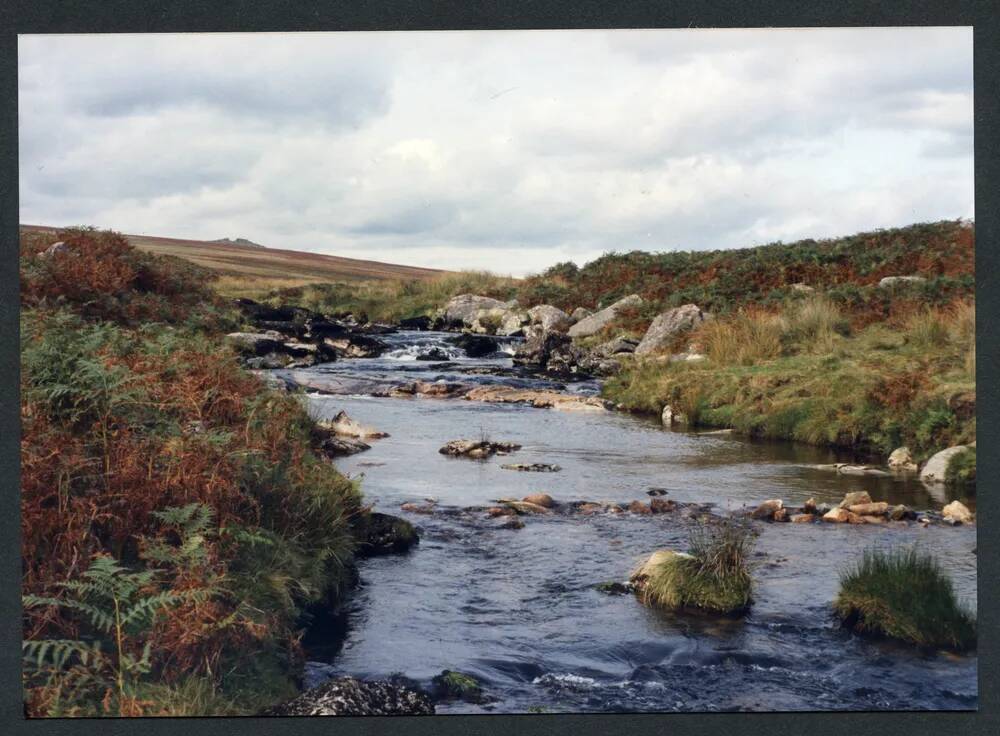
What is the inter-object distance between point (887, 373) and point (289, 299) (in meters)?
6.50

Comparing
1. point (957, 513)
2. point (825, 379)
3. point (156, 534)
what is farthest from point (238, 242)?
point (825, 379)

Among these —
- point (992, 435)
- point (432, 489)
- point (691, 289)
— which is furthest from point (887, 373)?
point (432, 489)

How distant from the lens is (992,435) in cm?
557

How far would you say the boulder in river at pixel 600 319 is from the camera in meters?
12.9

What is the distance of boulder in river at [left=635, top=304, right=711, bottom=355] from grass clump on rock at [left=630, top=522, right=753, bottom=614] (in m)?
6.59

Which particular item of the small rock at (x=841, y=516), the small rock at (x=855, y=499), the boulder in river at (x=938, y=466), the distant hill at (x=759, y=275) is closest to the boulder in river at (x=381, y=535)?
the small rock at (x=841, y=516)

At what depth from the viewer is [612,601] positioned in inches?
235

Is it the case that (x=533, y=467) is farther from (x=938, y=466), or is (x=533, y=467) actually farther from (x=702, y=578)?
(x=938, y=466)

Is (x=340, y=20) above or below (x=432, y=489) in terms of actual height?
above

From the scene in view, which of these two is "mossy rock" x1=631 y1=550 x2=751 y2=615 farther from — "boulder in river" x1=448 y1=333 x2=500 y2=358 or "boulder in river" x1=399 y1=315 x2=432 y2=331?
"boulder in river" x1=448 y1=333 x2=500 y2=358

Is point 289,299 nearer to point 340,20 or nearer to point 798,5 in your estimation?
point 340,20

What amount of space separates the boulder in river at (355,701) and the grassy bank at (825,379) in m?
5.93

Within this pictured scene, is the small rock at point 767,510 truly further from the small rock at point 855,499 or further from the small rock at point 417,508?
the small rock at point 417,508

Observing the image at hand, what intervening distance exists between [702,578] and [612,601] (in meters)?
0.60
